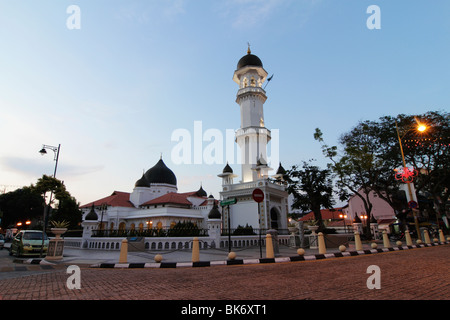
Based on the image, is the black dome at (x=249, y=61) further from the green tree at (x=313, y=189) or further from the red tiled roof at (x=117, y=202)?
the red tiled roof at (x=117, y=202)

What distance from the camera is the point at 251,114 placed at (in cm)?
3597

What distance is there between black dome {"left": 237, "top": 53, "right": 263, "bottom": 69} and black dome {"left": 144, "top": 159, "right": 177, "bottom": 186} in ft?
71.0

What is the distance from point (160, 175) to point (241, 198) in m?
17.5

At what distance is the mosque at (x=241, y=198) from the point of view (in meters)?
31.6

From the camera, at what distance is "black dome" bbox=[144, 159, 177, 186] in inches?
1687

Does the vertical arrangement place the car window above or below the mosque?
below

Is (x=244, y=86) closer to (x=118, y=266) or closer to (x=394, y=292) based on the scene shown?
(x=118, y=266)

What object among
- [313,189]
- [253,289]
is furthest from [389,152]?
[253,289]

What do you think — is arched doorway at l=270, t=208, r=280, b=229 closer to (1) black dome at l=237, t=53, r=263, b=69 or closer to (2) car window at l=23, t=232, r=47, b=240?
(1) black dome at l=237, t=53, r=263, b=69

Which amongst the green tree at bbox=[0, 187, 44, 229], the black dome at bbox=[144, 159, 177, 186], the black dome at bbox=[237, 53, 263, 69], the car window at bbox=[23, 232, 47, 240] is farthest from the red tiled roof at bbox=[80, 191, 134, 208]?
the black dome at bbox=[237, 53, 263, 69]

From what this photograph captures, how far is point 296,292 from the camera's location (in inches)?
168

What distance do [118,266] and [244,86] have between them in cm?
3359
